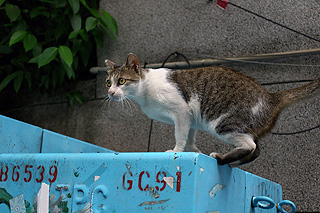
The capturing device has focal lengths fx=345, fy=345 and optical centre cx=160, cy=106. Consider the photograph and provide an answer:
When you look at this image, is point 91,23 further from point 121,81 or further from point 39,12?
point 121,81

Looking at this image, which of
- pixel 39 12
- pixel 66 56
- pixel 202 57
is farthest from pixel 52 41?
pixel 202 57

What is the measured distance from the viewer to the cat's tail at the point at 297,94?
1.17m

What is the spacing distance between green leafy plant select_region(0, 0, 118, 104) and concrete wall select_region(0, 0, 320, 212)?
0.36 ft

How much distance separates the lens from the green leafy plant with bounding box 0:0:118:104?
6.69ft

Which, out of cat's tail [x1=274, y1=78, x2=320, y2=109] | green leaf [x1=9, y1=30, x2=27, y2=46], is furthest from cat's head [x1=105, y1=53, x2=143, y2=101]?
green leaf [x1=9, y1=30, x2=27, y2=46]

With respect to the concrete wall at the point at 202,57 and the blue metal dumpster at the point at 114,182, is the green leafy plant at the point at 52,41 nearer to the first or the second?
the concrete wall at the point at 202,57

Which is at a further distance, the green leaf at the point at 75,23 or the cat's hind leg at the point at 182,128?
the green leaf at the point at 75,23

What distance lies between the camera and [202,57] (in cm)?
195

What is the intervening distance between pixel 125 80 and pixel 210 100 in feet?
1.08

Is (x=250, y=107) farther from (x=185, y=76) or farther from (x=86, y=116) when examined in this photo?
(x=86, y=116)

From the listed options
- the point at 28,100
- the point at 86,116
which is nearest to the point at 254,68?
the point at 86,116

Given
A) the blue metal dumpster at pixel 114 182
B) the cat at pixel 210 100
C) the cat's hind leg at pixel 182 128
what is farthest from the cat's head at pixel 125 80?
the blue metal dumpster at pixel 114 182

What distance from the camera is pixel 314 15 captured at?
1688 mm

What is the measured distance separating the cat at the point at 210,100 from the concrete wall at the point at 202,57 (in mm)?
435
